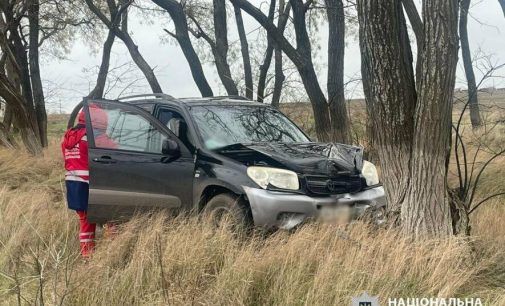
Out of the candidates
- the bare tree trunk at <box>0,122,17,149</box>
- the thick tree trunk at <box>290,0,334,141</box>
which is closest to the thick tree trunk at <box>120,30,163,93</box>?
the bare tree trunk at <box>0,122,17,149</box>

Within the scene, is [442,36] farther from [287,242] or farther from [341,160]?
[287,242]

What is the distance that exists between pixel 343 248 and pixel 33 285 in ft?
8.31

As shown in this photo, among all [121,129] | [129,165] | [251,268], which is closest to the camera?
[251,268]

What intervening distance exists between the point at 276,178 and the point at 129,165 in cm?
204

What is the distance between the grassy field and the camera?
3.78 meters

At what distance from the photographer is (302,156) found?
5.61 metres

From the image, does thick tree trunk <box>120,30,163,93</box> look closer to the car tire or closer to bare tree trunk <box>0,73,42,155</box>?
bare tree trunk <box>0,73,42,155</box>

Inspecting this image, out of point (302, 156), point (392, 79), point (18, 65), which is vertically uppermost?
point (18, 65)

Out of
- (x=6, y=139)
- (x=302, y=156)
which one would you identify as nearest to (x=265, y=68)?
(x=6, y=139)

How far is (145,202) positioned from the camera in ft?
20.1

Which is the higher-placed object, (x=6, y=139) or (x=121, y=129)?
(x=121, y=129)

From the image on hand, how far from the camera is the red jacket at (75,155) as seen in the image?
5754 millimetres

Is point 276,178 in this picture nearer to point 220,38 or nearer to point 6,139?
point 220,38

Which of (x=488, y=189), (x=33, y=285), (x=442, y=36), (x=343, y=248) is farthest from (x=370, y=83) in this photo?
(x=488, y=189)
